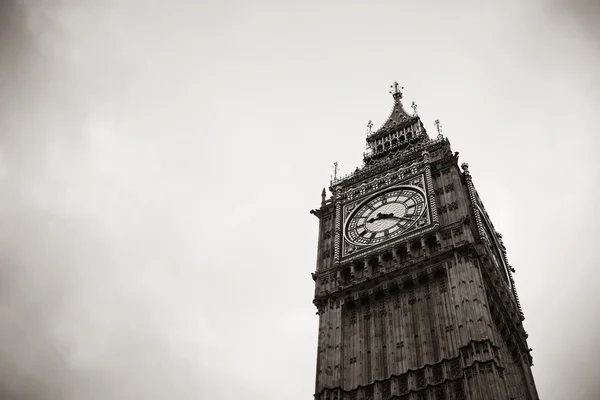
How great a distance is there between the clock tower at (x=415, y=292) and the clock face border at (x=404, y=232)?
Result: 9 cm

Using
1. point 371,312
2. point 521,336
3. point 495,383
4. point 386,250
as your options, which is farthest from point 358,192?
point 495,383

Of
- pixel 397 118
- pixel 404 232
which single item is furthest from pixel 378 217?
pixel 397 118

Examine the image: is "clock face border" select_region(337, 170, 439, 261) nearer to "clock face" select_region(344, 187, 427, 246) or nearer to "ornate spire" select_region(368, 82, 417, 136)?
"clock face" select_region(344, 187, 427, 246)

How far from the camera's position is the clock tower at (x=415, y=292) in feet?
124

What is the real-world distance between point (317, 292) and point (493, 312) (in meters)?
11.7

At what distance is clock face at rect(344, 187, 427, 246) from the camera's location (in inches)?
1891

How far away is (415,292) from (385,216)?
306 inches

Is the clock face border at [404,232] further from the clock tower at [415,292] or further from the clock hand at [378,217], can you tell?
the clock hand at [378,217]

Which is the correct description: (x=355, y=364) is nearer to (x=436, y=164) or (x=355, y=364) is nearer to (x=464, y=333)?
(x=464, y=333)

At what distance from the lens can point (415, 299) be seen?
141 feet

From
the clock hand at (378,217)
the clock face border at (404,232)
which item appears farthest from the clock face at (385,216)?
the clock face border at (404,232)

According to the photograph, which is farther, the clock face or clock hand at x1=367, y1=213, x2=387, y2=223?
clock hand at x1=367, y1=213, x2=387, y2=223

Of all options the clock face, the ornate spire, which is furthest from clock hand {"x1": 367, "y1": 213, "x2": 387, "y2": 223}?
the ornate spire

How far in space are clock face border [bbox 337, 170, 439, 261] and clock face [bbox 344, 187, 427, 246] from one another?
26 centimetres
